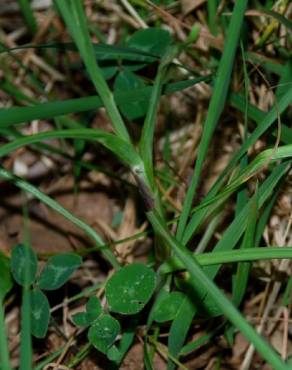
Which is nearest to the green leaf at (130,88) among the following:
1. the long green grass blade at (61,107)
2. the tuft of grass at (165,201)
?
the tuft of grass at (165,201)

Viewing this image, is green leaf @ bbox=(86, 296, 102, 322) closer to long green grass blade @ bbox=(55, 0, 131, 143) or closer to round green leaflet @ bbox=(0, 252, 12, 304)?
round green leaflet @ bbox=(0, 252, 12, 304)

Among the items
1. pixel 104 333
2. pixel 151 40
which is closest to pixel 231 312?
pixel 104 333

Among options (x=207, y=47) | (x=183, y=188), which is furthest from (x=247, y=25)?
(x=183, y=188)

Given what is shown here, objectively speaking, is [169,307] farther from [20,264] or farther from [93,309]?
[20,264]

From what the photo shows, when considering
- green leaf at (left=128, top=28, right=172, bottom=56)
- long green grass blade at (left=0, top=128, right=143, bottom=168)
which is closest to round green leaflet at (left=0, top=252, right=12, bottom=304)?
long green grass blade at (left=0, top=128, right=143, bottom=168)

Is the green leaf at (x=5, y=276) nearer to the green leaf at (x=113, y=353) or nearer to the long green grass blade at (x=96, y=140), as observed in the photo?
the green leaf at (x=113, y=353)

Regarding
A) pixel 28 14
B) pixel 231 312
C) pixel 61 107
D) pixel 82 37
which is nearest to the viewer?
pixel 231 312

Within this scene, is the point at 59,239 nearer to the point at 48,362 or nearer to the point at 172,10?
the point at 48,362
